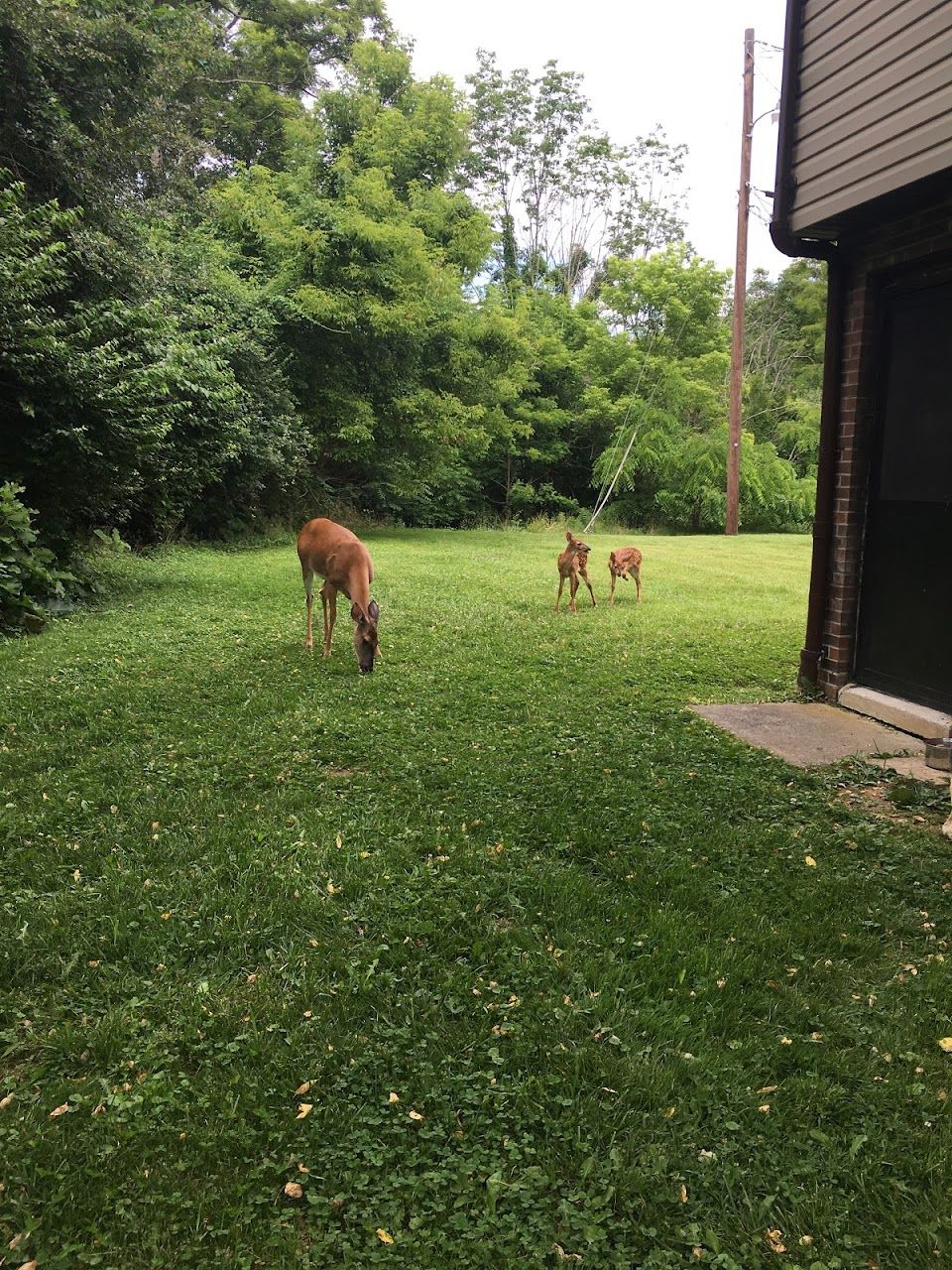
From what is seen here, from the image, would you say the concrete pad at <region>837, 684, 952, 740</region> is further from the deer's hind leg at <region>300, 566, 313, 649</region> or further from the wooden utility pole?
the wooden utility pole

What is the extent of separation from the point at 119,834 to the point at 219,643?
12.4 feet

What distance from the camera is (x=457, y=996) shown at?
239 cm

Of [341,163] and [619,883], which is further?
[341,163]

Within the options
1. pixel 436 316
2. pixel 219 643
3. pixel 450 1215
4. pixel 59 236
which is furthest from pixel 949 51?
pixel 436 316

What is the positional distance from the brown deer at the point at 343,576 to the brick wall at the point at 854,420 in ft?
10.7

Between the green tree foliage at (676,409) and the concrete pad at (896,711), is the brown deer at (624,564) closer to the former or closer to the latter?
the concrete pad at (896,711)

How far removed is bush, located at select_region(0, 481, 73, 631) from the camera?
736cm

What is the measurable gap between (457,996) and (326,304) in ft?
53.6

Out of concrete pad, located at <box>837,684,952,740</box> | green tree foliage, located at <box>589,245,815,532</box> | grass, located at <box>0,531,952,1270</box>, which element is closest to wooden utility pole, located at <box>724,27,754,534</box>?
green tree foliage, located at <box>589,245,815,532</box>

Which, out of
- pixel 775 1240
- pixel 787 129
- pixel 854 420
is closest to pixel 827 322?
pixel 854 420

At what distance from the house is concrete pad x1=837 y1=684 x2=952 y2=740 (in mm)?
13

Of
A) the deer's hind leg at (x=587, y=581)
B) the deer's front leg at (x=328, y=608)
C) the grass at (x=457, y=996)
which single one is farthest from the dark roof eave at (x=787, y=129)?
the deer's hind leg at (x=587, y=581)

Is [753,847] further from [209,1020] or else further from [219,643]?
[219,643]

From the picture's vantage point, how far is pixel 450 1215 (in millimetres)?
1691
